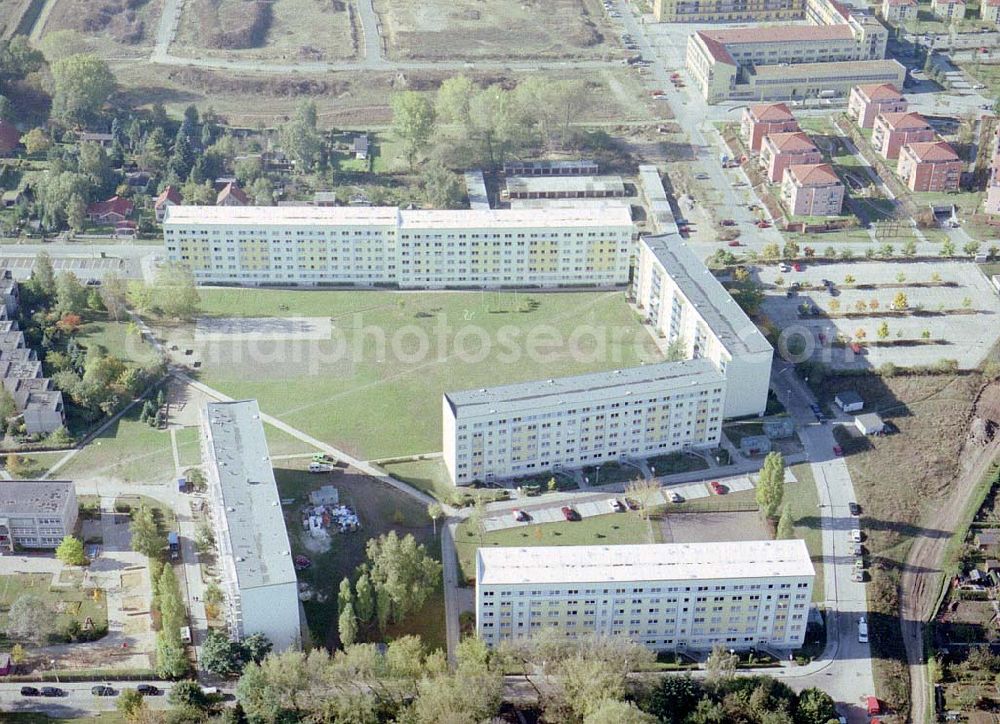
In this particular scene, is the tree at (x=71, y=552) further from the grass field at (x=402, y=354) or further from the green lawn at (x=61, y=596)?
the grass field at (x=402, y=354)

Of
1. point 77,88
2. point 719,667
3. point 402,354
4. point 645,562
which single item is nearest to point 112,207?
point 77,88

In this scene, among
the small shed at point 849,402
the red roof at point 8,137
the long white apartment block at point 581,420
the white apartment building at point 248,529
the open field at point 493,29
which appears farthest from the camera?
the open field at point 493,29

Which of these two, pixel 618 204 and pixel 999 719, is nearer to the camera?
pixel 999 719

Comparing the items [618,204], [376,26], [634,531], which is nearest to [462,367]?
[634,531]

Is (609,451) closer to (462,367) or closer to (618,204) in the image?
(462,367)

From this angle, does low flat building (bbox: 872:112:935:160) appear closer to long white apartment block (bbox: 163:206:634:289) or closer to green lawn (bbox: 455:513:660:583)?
long white apartment block (bbox: 163:206:634:289)

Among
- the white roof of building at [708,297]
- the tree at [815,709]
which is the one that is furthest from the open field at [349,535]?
the white roof of building at [708,297]

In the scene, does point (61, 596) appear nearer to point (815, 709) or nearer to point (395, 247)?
point (815, 709)

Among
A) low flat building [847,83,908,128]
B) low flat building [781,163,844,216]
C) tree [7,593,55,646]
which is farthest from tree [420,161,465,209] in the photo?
tree [7,593,55,646]
